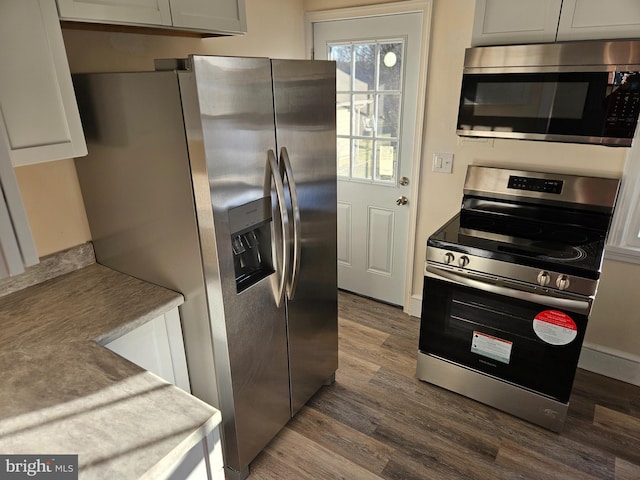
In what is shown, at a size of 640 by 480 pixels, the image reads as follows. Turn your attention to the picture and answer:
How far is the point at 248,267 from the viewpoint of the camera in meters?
1.68

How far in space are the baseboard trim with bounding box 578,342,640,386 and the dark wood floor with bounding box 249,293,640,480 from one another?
45 mm

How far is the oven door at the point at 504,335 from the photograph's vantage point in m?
1.85

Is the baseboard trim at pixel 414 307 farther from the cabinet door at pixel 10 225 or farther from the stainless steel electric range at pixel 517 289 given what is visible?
the cabinet door at pixel 10 225

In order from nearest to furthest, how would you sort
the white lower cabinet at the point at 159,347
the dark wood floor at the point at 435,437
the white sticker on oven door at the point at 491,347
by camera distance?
the white lower cabinet at the point at 159,347, the dark wood floor at the point at 435,437, the white sticker on oven door at the point at 491,347

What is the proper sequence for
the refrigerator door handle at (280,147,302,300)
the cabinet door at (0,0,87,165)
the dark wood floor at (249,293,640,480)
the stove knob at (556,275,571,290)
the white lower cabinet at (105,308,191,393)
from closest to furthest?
1. the cabinet door at (0,0,87,165)
2. the white lower cabinet at (105,308,191,393)
3. the refrigerator door handle at (280,147,302,300)
4. the stove knob at (556,275,571,290)
5. the dark wood floor at (249,293,640,480)

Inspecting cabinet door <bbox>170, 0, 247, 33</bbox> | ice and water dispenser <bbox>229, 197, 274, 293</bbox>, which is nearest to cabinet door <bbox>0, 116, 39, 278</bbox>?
ice and water dispenser <bbox>229, 197, 274, 293</bbox>

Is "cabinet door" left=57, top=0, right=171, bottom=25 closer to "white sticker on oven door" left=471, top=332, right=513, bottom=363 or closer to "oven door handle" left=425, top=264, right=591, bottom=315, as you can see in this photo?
"oven door handle" left=425, top=264, right=591, bottom=315

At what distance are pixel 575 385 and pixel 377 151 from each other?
183cm

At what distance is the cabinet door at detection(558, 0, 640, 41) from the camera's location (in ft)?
5.53

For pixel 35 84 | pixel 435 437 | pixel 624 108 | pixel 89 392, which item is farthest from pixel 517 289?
pixel 35 84

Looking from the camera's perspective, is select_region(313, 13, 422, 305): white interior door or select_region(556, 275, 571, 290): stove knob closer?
select_region(556, 275, 571, 290): stove knob

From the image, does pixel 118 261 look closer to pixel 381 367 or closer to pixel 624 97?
pixel 381 367

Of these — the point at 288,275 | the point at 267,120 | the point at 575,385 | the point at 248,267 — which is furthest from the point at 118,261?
the point at 575,385

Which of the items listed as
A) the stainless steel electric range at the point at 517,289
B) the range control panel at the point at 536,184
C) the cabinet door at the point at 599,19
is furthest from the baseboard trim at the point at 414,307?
the cabinet door at the point at 599,19
